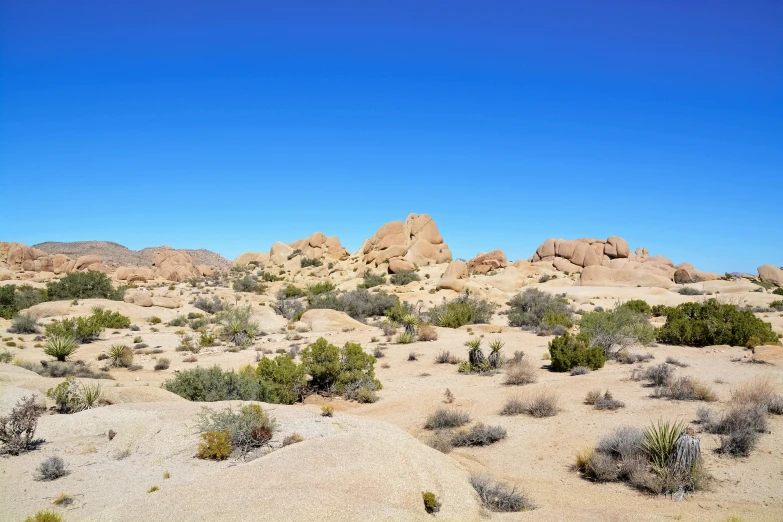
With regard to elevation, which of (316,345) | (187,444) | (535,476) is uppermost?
(316,345)

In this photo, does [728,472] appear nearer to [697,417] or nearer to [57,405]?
[697,417]

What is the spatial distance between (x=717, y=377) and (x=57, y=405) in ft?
57.2

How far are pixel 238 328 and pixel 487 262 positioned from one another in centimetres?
4374

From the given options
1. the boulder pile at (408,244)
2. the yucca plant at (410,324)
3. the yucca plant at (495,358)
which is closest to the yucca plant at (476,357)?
the yucca plant at (495,358)

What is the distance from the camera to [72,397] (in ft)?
36.2

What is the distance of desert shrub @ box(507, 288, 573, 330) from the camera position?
83.4 feet

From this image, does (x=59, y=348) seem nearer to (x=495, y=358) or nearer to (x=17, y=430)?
(x=17, y=430)

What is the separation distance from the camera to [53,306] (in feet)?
96.9

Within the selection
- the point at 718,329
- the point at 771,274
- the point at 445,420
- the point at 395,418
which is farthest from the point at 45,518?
the point at 771,274

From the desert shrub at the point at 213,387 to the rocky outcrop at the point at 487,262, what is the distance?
49995 mm

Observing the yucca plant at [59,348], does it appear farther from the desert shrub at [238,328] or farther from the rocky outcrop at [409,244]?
the rocky outcrop at [409,244]

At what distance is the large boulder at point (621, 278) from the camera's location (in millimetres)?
48094

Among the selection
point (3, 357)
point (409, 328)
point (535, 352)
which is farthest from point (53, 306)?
point (535, 352)

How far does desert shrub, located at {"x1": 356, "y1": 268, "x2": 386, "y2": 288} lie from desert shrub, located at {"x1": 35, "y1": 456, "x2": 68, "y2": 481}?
3799 cm
